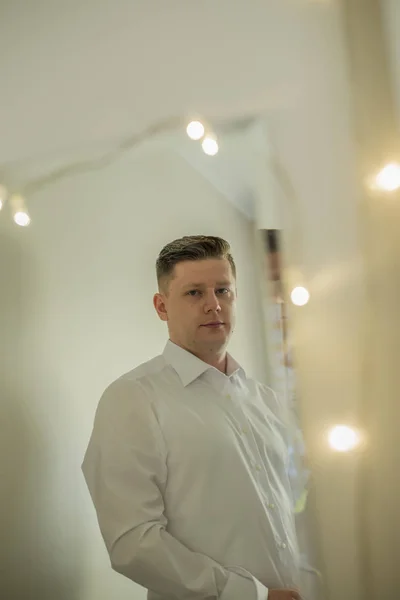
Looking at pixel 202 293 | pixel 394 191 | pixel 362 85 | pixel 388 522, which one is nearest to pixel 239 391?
pixel 202 293

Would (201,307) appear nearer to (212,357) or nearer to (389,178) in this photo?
(212,357)

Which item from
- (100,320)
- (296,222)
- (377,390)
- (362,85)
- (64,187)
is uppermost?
(362,85)

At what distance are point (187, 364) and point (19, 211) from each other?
1.18 ft

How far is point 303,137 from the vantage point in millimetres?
688

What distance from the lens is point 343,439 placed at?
0.60 meters

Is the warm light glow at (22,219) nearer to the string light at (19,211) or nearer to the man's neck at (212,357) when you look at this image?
the string light at (19,211)

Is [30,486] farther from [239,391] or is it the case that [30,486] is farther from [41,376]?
[239,391]

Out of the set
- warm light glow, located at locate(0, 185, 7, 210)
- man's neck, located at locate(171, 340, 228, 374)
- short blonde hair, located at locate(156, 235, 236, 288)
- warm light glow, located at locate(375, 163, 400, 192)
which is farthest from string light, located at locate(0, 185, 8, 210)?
warm light glow, located at locate(375, 163, 400, 192)

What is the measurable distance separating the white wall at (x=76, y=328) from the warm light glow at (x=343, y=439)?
0.13 meters

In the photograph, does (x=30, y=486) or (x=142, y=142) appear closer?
(x=30, y=486)

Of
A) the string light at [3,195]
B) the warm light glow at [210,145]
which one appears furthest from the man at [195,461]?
the string light at [3,195]

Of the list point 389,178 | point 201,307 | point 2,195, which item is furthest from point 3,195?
point 389,178

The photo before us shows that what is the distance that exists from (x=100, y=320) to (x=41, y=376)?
12cm

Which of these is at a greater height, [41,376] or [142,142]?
[142,142]
